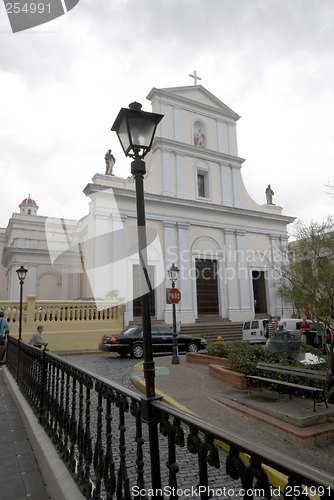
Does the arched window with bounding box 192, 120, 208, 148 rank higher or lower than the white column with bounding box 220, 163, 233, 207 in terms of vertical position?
higher

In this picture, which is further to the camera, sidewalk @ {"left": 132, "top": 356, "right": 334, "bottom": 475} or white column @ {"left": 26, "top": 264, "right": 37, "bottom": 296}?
white column @ {"left": 26, "top": 264, "right": 37, "bottom": 296}

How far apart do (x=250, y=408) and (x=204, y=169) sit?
2189cm

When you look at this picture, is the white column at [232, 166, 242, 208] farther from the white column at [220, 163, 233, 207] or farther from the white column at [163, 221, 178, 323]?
the white column at [163, 221, 178, 323]

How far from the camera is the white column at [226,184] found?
26223 millimetres

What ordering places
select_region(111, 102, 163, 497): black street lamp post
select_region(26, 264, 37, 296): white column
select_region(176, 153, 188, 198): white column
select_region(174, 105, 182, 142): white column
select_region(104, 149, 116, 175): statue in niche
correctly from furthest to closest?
select_region(26, 264, 37, 296): white column < select_region(174, 105, 182, 142): white column < select_region(176, 153, 188, 198): white column < select_region(104, 149, 116, 175): statue in niche < select_region(111, 102, 163, 497): black street lamp post

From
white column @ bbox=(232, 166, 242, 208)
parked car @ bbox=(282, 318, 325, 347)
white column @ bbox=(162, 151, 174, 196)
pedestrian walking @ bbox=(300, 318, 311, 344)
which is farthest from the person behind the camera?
white column @ bbox=(232, 166, 242, 208)

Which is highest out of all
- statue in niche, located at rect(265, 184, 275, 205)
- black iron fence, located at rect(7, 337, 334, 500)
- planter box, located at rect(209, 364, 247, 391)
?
statue in niche, located at rect(265, 184, 275, 205)

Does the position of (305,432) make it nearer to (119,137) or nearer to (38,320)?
(119,137)

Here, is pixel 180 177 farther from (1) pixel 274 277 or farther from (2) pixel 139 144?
(2) pixel 139 144

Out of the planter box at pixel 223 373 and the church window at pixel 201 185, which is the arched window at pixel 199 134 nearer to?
the church window at pixel 201 185

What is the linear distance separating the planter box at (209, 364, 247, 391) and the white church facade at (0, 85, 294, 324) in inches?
483

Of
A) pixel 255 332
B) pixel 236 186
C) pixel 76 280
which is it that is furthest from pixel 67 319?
pixel 236 186

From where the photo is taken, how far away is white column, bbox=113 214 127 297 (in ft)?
68.2

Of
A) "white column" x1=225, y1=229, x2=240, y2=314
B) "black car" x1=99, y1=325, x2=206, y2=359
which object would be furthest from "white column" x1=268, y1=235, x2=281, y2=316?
"black car" x1=99, y1=325, x2=206, y2=359
